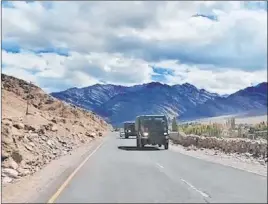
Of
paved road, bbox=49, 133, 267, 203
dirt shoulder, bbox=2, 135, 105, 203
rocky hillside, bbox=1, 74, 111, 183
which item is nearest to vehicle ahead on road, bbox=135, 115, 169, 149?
rocky hillside, bbox=1, 74, 111, 183

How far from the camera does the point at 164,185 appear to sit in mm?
16391

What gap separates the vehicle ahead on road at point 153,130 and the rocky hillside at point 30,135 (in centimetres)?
A: 601

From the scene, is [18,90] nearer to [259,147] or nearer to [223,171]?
[259,147]

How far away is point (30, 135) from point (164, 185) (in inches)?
1105

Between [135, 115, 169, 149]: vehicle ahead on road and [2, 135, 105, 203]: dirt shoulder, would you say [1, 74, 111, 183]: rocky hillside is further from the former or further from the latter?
[135, 115, 169, 149]: vehicle ahead on road

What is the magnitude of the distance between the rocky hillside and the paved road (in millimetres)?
3699

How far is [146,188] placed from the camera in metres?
15.6

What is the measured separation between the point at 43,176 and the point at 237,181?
709cm

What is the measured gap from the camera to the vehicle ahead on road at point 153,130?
41188 millimetres

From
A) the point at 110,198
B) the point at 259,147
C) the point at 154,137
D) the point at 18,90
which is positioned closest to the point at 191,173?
the point at 110,198

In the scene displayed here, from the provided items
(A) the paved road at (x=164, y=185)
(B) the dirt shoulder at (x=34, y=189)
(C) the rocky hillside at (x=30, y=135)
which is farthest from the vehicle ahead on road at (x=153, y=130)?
(B) the dirt shoulder at (x=34, y=189)

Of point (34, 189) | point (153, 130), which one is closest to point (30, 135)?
point (153, 130)

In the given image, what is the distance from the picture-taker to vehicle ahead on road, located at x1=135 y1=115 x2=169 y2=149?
41.2m

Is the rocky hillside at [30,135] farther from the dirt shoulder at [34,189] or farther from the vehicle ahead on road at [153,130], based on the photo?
the vehicle ahead on road at [153,130]
